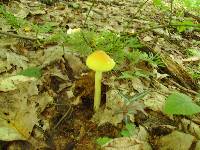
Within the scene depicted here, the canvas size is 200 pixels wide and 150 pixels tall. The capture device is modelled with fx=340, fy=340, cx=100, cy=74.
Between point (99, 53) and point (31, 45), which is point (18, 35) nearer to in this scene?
point (31, 45)

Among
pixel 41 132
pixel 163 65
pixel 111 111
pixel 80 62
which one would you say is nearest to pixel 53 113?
pixel 41 132

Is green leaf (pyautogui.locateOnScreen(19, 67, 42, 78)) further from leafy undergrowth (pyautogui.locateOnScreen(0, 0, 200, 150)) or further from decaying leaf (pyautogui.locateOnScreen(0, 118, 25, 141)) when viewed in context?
decaying leaf (pyautogui.locateOnScreen(0, 118, 25, 141))

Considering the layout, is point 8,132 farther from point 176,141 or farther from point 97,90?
point 176,141

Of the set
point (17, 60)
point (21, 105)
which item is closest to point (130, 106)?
point (21, 105)

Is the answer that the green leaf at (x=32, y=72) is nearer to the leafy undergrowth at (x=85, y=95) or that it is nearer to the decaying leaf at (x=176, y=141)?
the leafy undergrowth at (x=85, y=95)

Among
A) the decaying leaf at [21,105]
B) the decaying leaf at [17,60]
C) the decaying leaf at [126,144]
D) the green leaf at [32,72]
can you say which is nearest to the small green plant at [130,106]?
the decaying leaf at [126,144]

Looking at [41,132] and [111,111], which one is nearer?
[41,132]
